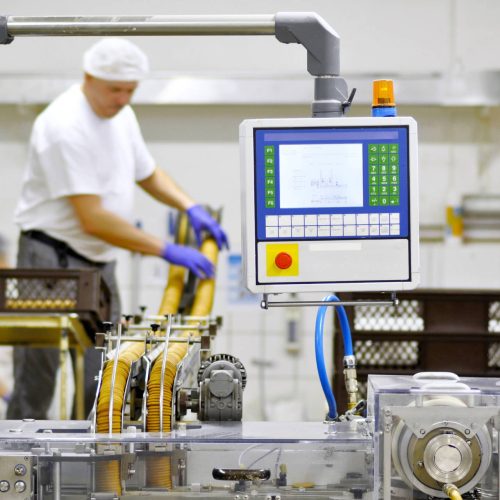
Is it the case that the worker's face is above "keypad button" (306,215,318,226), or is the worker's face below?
above

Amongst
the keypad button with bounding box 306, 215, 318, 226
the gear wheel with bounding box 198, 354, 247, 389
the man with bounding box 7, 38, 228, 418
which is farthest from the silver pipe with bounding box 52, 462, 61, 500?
the man with bounding box 7, 38, 228, 418

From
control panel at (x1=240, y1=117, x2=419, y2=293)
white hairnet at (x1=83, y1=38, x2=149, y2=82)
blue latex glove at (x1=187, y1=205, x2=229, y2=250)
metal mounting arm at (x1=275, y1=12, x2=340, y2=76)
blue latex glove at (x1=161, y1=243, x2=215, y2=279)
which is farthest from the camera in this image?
white hairnet at (x1=83, y1=38, x2=149, y2=82)

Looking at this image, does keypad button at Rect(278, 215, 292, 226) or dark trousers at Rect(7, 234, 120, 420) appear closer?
keypad button at Rect(278, 215, 292, 226)

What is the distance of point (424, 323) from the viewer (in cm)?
304

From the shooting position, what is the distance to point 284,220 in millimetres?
1684

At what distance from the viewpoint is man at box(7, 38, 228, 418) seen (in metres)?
4.02

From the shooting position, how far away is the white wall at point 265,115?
213 inches

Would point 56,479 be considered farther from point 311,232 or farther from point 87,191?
point 87,191

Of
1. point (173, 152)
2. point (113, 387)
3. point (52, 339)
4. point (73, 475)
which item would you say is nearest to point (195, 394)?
point (113, 387)

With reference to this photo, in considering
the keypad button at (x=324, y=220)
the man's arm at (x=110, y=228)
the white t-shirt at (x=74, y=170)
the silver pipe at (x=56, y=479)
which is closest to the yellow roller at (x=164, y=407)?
the silver pipe at (x=56, y=479)

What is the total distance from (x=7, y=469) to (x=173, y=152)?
4099 mm

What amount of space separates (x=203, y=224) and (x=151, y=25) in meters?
2.22

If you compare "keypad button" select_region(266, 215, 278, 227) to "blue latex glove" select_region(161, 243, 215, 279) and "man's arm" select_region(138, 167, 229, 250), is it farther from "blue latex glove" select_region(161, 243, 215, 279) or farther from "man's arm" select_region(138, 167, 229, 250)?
"man's arm" select_region(138, 167, 229, 250)

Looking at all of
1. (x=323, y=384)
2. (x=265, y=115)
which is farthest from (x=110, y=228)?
(x=323, y=384)
